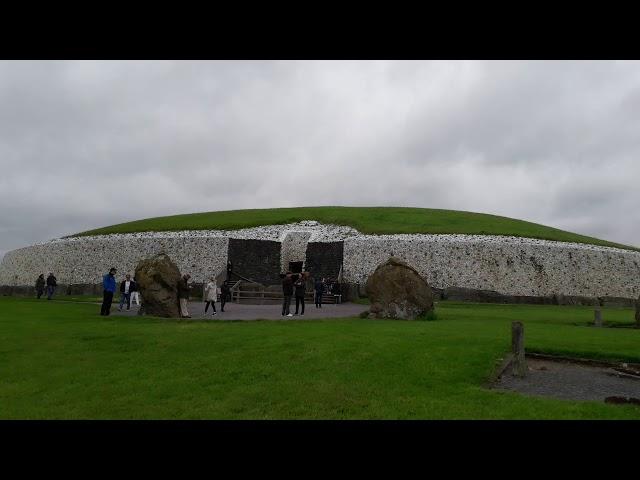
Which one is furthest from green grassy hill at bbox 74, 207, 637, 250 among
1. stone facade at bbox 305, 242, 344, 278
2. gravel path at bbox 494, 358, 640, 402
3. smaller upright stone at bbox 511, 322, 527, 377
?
smaller upright stone at bbox 511, 322, 527, 377

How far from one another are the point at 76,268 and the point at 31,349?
97.4ft

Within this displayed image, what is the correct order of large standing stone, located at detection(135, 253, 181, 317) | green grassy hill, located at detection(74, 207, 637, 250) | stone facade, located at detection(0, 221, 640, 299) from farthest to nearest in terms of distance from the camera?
green grassy hill, located at detection(74, 207, 637, 250), stone facade, located at detection(0, 221, 640, 299), large standing stone, located at detection(135, 253, 181, 317)

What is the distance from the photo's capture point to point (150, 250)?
38250 mm

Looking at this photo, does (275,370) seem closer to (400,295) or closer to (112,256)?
(400,295)

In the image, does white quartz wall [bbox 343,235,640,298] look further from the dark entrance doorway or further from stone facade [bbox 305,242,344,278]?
the dark entrance doorway

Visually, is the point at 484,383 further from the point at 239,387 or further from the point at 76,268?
the point at 76,268

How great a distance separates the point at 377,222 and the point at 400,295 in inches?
1015

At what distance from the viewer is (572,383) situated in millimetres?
8891

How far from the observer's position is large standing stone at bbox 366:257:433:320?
17781 millimetres

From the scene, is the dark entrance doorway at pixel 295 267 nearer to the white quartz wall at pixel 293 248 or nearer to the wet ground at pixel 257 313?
the white quartz wall at pixel 293 248

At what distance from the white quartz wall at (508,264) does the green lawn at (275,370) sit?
18.7 meters

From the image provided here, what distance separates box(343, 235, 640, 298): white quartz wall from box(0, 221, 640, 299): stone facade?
66 mm
